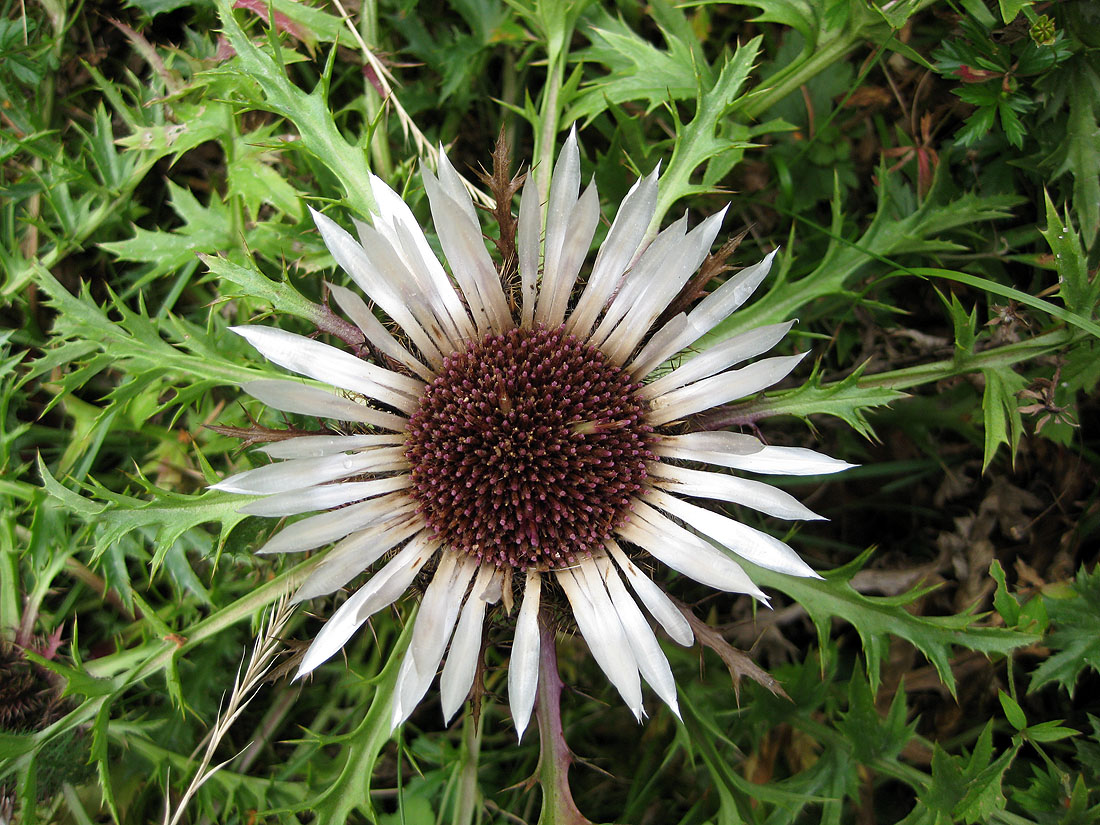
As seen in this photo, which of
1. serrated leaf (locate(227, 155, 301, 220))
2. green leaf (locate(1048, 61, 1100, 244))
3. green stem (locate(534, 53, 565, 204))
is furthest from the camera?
serrated leaf (locate(227, 155, 301, 220))

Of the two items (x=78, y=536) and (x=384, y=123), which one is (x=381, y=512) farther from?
(x=384, y=123)

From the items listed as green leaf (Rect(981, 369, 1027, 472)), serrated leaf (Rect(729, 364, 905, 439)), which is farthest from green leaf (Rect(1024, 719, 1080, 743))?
serrated leaf (Rect(729, 364, 905, 439))

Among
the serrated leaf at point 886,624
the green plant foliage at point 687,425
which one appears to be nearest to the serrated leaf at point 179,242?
the green plant foliage at point 687,425

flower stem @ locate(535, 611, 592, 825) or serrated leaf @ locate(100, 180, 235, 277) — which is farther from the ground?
serrated leaf @ locate(100, 180, 235, 277)

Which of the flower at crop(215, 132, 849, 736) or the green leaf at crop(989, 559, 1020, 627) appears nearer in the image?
the flower at crop(215, 132, 849, 736)

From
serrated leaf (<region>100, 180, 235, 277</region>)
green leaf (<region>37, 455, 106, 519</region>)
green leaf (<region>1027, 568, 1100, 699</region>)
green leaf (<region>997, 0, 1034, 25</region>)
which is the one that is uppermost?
green leaf (<region>997, 0, 1034, 25</region>)

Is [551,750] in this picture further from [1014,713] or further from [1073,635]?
[1073,635]

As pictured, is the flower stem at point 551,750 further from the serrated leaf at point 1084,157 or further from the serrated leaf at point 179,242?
the serrated leaf at point 1084,157

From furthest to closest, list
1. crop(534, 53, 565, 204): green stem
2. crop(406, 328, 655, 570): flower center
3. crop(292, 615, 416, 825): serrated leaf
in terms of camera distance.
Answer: crop(534, 53, 565, 204): green stem, crop(406, 328, 655, 570): flower center, crop(292, 615, 416, 825): serrated leaf

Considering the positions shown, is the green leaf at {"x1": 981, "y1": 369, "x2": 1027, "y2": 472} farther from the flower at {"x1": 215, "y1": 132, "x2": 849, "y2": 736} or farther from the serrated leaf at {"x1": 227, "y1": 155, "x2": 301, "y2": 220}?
the serrated leaf at {"x1": 227, "y1": 155, "x2": 301, "y2": 220}

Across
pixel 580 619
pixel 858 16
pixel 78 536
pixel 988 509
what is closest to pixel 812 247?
pixel 858 16
